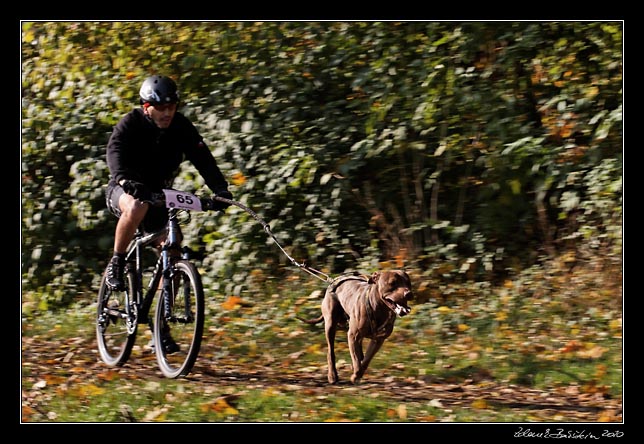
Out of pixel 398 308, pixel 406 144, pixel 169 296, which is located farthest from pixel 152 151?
pixel 406 144

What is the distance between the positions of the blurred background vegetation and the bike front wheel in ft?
7.98

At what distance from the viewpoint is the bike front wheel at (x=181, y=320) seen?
250 inches

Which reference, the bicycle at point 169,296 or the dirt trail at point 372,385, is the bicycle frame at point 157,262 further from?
the dirt trail at point 372,385

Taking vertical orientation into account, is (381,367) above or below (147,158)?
below

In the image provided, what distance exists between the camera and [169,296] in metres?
6.62

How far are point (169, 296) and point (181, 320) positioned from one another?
21 cm

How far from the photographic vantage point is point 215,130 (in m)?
9.55

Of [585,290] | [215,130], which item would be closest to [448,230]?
[585,290]

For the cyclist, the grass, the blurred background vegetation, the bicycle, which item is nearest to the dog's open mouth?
the grass

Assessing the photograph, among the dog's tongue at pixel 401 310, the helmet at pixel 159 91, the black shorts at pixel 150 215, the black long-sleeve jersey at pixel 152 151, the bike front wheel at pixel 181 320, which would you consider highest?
the helmet at pixel 159 91

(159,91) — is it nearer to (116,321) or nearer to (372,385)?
(116,321)

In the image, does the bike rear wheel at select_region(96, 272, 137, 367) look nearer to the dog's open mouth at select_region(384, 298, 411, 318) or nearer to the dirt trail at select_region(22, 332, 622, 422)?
the dirt trail at select_region(22, 332, 622, 422)

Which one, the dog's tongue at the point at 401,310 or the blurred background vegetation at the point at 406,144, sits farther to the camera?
the blurred background vegetation at the point at 406,144

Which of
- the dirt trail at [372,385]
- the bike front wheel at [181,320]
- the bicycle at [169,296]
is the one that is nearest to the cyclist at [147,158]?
the bicycle at [169,296]
